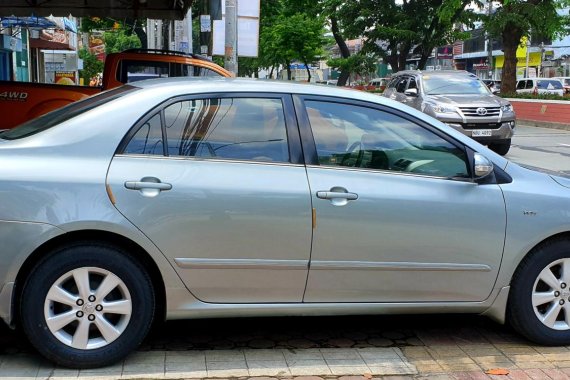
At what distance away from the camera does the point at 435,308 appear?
392 cm

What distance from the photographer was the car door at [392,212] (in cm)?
365

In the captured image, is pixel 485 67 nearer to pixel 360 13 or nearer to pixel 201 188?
pixel 360 13

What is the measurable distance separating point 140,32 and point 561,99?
75.5 feet

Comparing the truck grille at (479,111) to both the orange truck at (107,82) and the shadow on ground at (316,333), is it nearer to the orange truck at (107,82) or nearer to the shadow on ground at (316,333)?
the orange truck at (107,82)

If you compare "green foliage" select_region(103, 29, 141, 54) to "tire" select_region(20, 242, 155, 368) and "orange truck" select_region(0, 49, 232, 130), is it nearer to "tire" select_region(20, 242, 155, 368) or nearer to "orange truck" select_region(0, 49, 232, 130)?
"orange truck" select_region(0, 49, 232, 130)

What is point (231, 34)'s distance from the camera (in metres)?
9.97

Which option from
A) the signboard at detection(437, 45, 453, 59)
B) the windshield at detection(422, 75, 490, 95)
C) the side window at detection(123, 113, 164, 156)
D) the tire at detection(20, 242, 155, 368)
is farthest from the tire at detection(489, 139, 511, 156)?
the signboard at detection(437, 45, 453, 59)

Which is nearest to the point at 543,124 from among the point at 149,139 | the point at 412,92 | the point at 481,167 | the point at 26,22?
the point at 412,92

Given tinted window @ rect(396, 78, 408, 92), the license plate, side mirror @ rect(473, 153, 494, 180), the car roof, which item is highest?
the car roof

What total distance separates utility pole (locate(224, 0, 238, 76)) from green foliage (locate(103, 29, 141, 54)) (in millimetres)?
54128

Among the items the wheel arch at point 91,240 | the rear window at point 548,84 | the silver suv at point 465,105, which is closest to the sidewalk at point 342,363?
the wheel arch at point 91,240

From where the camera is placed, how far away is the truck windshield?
3.73m

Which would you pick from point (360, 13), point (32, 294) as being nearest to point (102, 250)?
point (32, 294)

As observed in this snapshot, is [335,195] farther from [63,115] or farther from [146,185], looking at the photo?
[63,115]
